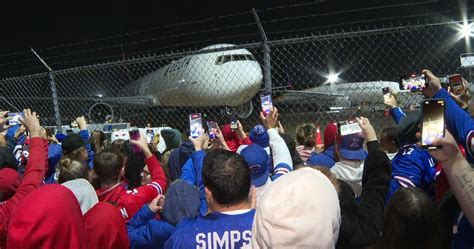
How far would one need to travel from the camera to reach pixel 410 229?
1820mm

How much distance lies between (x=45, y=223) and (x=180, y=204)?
0.85 metres

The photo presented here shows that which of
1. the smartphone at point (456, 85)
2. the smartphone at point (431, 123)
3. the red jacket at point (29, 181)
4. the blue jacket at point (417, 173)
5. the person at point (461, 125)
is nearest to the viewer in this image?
the smartphone at point (431, 123)

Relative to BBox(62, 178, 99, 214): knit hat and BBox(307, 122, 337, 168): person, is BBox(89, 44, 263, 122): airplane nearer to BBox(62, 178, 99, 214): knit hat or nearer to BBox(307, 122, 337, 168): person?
BBox(307, 122, 337, 168): person

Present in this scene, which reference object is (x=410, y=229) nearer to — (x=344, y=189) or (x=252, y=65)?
(x=344, y=189)

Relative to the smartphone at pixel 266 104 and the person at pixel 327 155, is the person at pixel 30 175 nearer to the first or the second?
the smartphone at pixel 266 104

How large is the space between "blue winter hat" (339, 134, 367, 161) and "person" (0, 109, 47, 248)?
81.1 inches

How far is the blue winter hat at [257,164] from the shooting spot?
3143 millimetres

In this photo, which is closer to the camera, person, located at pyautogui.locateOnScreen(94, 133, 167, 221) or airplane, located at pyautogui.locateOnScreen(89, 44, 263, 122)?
person, located at pyautogui.locateOnScreen(94, 133, 167, 221)

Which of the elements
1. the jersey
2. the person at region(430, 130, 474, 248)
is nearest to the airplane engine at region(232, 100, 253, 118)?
the jersey

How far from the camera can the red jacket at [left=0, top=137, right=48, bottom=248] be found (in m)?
2.43

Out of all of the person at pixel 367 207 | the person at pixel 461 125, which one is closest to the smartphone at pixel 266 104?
the person at pixel 367 207

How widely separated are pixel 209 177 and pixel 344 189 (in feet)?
2.14

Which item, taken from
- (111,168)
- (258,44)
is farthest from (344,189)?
(258,44)

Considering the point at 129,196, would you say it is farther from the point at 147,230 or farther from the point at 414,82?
the point at 414,82
